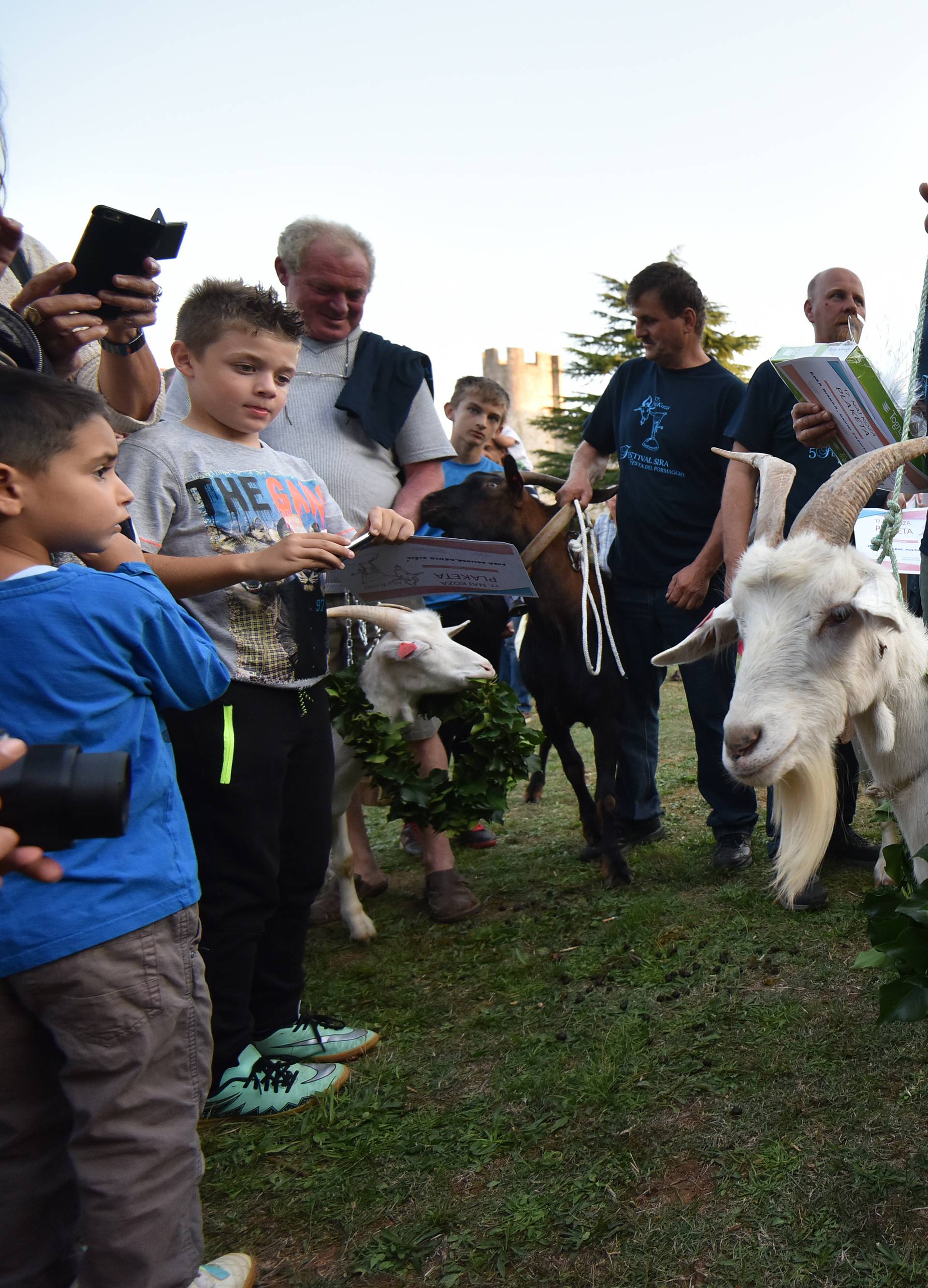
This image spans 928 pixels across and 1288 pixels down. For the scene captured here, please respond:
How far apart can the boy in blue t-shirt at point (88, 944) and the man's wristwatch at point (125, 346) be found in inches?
20.3

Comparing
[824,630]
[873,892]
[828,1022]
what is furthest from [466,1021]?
[824,630]

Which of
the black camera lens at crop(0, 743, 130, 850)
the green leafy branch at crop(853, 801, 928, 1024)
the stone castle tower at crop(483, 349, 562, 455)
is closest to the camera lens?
the black camera lens at crop(0, 743, 130, 850)

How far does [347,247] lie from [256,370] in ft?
3.56

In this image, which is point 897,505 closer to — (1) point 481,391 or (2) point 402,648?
(2) point 402,648

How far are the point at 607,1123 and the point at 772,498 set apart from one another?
1652 millimetres

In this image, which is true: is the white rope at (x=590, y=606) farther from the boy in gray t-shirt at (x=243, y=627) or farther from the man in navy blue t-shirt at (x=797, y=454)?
the boy in gray t-shirt at (x=243, y=627)

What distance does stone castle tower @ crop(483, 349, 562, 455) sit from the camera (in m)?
33.7

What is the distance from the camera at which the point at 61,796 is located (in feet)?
3.56

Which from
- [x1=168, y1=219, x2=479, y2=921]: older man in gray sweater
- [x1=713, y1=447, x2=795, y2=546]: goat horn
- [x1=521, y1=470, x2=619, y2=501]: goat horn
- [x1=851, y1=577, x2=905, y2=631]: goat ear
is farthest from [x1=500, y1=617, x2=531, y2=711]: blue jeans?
[x1=851, y1=577, x2=905, y2=631]: goat ear

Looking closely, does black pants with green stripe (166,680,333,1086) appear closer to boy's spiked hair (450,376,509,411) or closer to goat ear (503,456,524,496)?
goat ear (503,456,524,496)

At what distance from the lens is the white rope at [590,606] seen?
3.96 m

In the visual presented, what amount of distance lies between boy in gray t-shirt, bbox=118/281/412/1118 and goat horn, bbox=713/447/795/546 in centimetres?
111

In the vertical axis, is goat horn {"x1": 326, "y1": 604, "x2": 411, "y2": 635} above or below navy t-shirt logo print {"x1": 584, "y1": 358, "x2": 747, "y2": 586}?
below

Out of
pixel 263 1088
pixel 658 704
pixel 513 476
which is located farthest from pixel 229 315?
pixel 658 704
